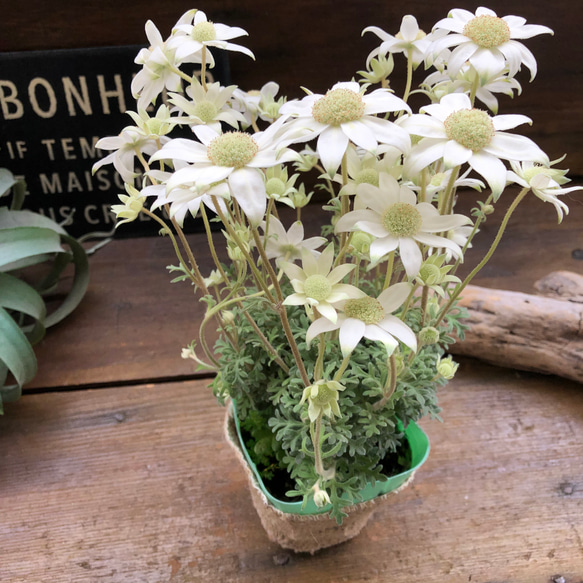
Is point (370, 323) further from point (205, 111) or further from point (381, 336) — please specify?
point (205, 111)

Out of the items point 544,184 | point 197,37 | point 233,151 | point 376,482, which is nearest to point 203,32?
point 197,37

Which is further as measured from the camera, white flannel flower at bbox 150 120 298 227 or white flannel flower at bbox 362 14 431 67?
white flannel flower at bbox 362 14 431 67

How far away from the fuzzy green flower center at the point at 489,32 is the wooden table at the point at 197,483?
1.50 feet

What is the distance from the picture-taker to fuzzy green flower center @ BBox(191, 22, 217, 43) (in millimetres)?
313

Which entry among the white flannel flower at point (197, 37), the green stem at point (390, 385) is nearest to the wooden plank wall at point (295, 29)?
the white flannel flower at point (197, 37)

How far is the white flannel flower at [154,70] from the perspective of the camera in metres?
A: 0.32

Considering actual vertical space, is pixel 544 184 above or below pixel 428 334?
above

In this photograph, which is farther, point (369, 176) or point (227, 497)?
point (227, 497)

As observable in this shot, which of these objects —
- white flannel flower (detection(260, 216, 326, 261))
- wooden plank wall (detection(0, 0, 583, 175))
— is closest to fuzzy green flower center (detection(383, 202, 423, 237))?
white flannel flower (detection(260, 216, 326, 261))

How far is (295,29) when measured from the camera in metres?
0.77

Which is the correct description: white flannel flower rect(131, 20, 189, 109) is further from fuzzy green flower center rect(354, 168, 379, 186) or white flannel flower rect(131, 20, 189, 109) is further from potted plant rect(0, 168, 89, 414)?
potted plant rect(0, 168, 89, 414)

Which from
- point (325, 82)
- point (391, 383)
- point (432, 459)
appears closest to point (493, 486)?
point (432, 459)

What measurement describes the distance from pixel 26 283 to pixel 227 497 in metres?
0.40

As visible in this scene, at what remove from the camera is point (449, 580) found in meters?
0.51
